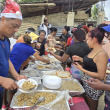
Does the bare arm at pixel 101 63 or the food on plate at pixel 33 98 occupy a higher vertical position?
the bare arm at pixel 101 63

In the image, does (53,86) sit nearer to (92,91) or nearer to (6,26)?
(92,91)

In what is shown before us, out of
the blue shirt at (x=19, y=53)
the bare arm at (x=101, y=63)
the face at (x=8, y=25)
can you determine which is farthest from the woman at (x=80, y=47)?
the face at (x=8, y=25)

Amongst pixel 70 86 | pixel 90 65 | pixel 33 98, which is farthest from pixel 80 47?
pixel 33 98

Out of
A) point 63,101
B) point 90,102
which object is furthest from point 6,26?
point 90,102

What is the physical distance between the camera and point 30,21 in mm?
6629

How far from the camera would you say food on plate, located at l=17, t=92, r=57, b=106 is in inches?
43.9

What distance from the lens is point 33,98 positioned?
3.84 ft

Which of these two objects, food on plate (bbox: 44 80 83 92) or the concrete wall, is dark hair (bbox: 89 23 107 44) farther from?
the concrete wall

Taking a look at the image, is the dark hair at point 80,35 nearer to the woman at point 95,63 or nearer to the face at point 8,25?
the woman at point 95,63

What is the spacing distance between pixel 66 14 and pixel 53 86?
248 inches

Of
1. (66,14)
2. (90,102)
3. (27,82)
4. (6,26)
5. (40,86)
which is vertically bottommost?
(90,102)

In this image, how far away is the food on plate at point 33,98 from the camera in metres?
1.12

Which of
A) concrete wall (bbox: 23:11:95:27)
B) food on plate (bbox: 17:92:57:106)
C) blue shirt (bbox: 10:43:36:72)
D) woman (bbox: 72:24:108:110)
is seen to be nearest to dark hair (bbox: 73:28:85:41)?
woman (bbox: 72:24:108:110)

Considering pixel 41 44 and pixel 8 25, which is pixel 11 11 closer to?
pixel 8 25
